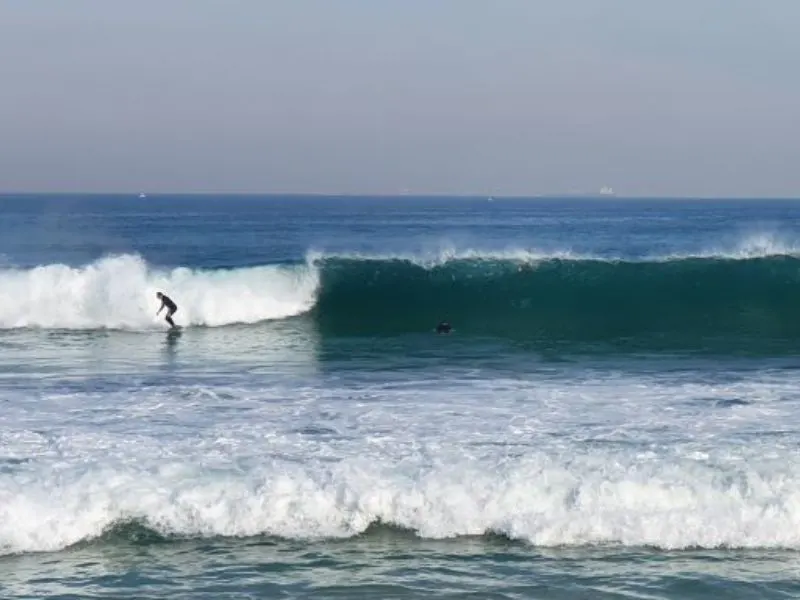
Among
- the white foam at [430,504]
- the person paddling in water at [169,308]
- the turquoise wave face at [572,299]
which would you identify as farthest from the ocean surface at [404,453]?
the person paddling in water at [169,308]

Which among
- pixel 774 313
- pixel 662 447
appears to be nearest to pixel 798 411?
pixel 662 447

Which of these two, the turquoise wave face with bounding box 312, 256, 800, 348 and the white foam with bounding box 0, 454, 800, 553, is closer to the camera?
the white foam with bounding box 0, 454, 800, 553

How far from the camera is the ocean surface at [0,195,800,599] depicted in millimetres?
7695

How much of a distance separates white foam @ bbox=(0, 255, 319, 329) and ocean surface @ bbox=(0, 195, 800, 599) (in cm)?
17

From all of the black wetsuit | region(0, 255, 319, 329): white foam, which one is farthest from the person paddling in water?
region(0, 255, 319, 329): white foam

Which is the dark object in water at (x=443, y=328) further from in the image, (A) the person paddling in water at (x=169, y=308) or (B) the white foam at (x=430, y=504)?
(B) the white foam at (x=430, y=504)

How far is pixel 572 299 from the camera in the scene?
24.1 m

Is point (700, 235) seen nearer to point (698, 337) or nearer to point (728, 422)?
point (698, 337)

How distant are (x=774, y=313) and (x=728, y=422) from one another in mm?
12127

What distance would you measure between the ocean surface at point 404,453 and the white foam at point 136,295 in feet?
0.54

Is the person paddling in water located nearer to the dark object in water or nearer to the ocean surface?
the ocean surface

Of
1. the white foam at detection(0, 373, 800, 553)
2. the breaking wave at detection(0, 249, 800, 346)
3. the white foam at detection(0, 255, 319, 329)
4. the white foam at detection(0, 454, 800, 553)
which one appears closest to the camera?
the white foam at detection(0, 454, 800, 553)

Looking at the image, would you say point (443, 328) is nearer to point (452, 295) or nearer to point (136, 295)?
point (452, 295)

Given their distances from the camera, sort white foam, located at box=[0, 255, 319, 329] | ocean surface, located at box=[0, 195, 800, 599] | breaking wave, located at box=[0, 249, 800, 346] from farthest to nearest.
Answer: white foam, located at box=[0, 255, 319, 329]
breaking wave, located at box=[0, 249, 800, 346]
ocean surface, located at box=[0, 195, 800, 599]
